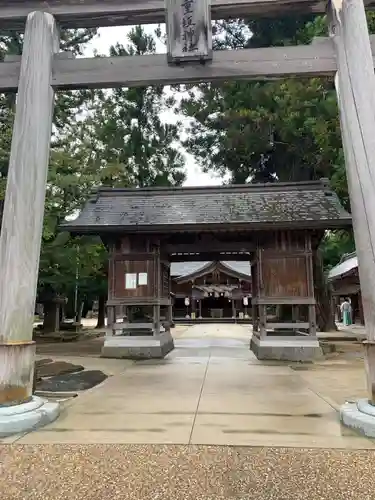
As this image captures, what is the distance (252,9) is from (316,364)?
7.43 m

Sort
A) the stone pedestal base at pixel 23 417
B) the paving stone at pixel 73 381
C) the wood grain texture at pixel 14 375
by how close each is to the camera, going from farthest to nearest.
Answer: the paving stone at pixel 73 381
the wood grain texture at pixel 14 375
the stone pedestal base at pixel 23 417

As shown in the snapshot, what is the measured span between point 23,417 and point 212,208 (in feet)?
28.1

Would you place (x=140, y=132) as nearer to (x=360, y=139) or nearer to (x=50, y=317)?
(x=50, y=317)

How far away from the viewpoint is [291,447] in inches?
140

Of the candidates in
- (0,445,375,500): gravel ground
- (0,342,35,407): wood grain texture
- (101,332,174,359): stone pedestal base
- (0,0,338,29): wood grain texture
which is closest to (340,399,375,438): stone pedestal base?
(0,445,375,500): gravel ground

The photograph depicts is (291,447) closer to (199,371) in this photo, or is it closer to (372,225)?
(372,225)

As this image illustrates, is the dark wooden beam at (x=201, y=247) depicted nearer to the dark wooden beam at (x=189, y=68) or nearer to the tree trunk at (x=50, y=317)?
the dark wooden beam at (x=189, y=68)

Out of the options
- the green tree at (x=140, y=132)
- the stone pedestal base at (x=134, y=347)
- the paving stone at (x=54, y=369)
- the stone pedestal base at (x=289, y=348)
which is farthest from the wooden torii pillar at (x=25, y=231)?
the green tree at (x=140, y=132)

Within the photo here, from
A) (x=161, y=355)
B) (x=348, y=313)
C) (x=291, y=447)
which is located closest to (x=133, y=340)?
(x=161, y=355)

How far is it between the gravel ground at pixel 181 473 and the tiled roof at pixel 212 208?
282 inches

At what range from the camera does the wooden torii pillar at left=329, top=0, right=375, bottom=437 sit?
421cm

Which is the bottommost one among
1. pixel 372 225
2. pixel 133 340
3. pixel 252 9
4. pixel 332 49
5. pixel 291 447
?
pixel 291 447

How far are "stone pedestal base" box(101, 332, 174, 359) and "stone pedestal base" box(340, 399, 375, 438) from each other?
669 cm

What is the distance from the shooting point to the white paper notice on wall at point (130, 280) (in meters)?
10.9
